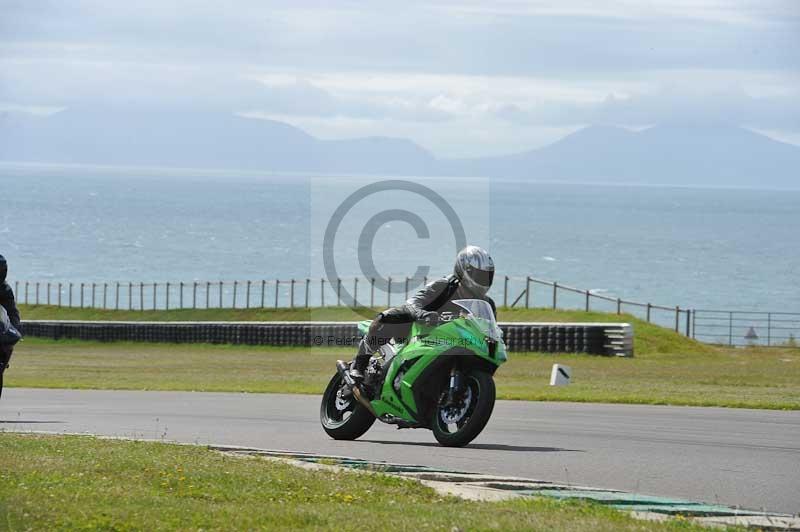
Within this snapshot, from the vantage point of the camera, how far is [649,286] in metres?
136

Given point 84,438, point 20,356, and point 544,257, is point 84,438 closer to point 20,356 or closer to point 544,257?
point 20,356

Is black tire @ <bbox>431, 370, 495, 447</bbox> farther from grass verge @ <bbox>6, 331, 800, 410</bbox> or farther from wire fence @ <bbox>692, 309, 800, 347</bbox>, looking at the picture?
wire fence @ <bbox>692, 309, 800, 347</bbox>

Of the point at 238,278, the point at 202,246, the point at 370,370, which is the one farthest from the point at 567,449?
the point at 202,246

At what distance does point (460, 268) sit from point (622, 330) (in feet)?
81.0

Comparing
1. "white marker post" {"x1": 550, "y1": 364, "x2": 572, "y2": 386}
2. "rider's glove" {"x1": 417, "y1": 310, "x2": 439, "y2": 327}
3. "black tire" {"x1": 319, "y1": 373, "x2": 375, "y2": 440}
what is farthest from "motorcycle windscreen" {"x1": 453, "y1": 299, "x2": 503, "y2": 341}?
"white marker post" {"x1": 550, "y1": 364, "x2": 572, "y2": 386}

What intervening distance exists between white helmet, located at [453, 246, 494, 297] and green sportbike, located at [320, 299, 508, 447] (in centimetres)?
16

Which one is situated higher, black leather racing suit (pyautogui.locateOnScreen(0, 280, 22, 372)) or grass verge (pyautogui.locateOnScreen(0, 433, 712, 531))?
black leather racing suit (pyautogui.locateOnScreen(0, 280, 22, 372))

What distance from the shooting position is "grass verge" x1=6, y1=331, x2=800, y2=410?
21828mm

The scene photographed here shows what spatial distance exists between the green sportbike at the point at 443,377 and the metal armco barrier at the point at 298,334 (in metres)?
23.7

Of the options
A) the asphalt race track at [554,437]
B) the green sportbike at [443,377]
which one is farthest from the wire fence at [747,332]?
the green sportbike at [443,377]

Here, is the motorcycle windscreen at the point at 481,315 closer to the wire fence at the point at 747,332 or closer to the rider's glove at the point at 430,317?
the rider's glove at the point at 430,317

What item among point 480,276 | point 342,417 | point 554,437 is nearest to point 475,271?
point 480,276

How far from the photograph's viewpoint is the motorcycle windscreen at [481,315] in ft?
40.1

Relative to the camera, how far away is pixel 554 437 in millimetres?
14141
